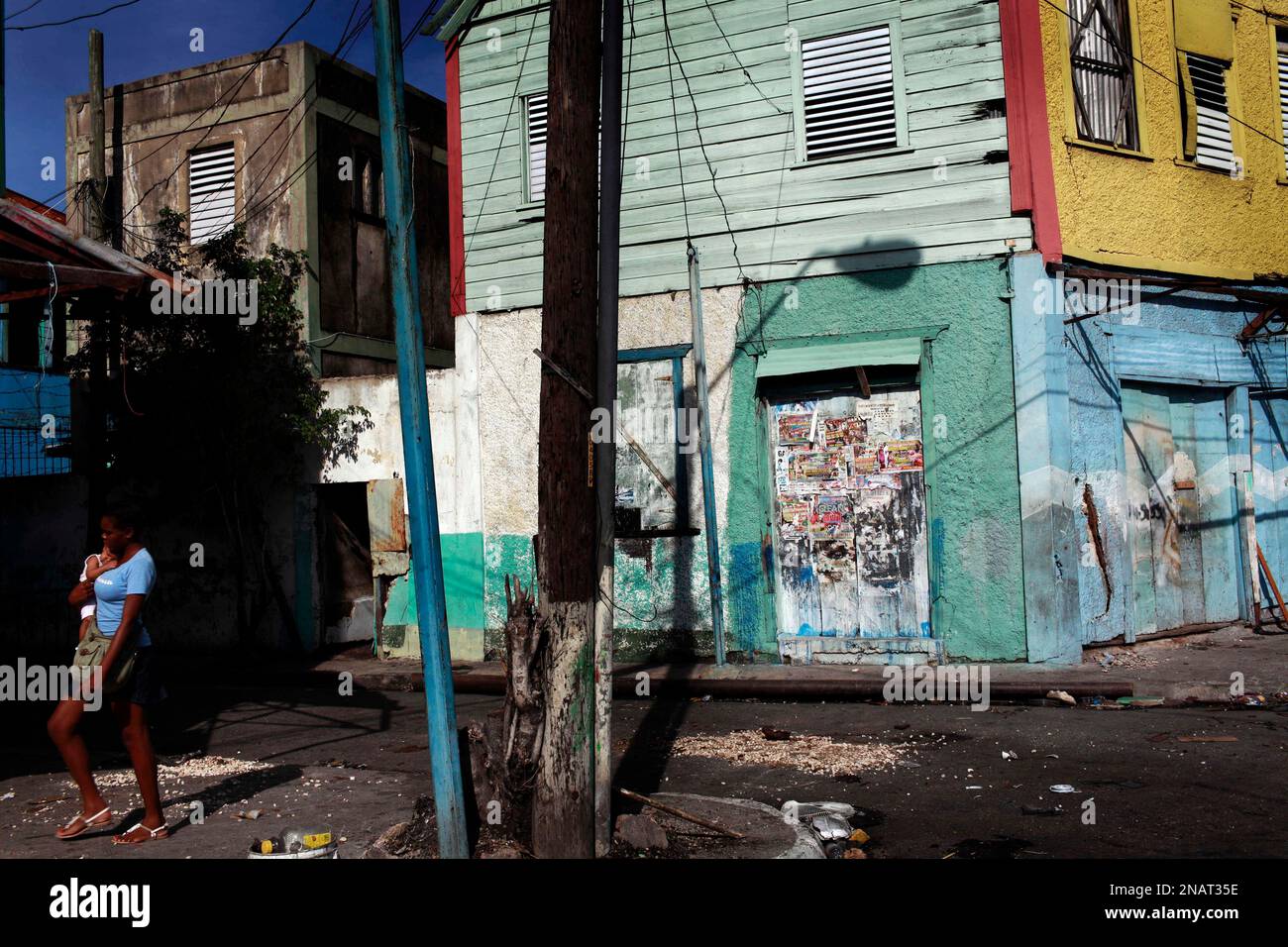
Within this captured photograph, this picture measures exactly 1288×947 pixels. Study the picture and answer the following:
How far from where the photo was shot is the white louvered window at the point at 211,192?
1508cm

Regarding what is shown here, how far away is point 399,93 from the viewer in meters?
4.98

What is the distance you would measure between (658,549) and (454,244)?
464cm

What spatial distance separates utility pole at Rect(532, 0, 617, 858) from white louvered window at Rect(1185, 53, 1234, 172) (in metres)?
9.53

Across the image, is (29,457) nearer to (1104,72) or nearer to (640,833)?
(640,833)

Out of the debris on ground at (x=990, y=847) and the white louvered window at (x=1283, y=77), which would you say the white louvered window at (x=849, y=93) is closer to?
the white louvered window at (x=1283, y=77)

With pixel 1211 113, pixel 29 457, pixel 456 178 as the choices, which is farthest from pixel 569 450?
pixel 29 457

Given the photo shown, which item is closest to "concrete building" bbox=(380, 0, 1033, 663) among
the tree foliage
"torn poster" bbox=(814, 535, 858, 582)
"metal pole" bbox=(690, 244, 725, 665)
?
"torn poster" bbox=(814, 535, 858, 582)

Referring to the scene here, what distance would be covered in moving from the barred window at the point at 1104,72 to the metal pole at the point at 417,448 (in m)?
8.53

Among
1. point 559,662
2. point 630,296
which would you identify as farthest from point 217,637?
point 559,662

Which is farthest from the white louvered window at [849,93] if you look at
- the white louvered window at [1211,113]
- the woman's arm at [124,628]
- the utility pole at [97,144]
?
the utility pole at [97,144]

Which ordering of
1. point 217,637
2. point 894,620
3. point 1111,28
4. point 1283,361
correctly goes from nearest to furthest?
1. point 894,620
2. point 1111,28
3. point 1283,361
4. point 217,637

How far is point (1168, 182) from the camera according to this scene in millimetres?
11531

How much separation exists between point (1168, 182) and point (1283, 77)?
290 centimetres
